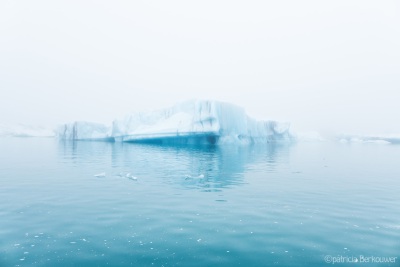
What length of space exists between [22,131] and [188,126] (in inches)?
2913

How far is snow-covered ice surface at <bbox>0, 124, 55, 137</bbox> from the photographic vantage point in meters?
87.1

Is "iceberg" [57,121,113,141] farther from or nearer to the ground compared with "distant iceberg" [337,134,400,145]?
farther from the ground

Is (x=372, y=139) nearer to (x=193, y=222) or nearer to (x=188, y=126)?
(x=188, y=126)

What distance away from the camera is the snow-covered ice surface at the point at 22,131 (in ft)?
286

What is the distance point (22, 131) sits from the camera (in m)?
89.9

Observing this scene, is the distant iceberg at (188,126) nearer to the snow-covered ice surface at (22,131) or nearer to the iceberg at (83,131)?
the iceberg at (83,131)

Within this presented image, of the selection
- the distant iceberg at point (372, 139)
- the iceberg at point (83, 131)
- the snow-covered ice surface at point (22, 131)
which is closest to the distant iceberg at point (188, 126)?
the iceberg at point (83, 131)

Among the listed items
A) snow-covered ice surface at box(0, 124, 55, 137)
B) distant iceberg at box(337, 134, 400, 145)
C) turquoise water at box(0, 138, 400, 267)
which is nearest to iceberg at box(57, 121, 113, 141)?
snow-covered ice surface at box(0, 124, 55, 137)

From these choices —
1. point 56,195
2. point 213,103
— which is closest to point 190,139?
point 213,103

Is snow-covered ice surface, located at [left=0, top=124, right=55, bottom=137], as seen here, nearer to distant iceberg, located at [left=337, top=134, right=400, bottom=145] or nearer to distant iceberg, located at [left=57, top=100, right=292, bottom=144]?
distant iceberg, located at [left=57, top=100, right=292, bottom=144]

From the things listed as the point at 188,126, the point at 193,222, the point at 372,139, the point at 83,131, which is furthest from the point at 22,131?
the point at 372,139

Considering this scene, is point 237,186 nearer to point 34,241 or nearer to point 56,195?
point 56,195

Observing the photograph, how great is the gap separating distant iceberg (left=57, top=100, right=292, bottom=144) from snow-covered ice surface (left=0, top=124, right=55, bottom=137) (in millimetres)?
36830

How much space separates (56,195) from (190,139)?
36.7 metres
